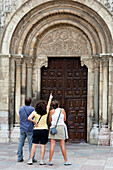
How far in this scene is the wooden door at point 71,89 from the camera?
13.2 meters

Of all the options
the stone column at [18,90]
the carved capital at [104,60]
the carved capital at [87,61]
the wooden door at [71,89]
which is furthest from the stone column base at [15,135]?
the carved capital at [104,60]

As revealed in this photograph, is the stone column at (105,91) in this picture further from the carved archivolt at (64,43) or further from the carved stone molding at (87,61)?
the carved archivolt at (64,43)

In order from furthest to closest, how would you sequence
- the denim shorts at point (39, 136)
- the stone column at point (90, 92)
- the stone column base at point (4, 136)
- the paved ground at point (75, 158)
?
the stone column at point (90, 92) < the stone column base at point (4, 136) < the denim shorts at point (39, 136) < the paved ground at point (75, 158)

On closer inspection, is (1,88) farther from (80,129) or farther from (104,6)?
(104,6)

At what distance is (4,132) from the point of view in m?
12.7

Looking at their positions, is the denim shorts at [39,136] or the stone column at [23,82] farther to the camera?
the stone column at [23,82]

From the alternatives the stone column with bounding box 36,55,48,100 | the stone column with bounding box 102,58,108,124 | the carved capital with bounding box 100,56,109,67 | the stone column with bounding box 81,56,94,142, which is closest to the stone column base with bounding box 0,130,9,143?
the stone column with bounding box 36,55,48,100

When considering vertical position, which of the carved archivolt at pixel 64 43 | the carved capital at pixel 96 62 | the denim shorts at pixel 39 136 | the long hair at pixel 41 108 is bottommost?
the denim shorts at pixel 39 136

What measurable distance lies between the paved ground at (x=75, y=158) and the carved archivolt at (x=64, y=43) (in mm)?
3699

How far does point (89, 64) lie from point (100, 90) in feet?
3.77

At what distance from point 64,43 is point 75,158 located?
214 inches

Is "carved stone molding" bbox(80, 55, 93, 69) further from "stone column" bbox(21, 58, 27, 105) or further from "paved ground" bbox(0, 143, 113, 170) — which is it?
"paved ground" bbox(0, 143, 113, 170)

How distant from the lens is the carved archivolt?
13.3m

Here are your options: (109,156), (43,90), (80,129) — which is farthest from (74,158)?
(43,90)
